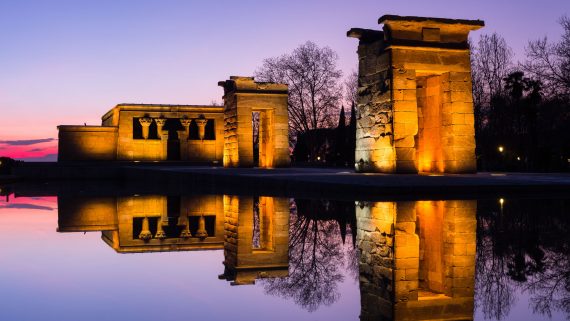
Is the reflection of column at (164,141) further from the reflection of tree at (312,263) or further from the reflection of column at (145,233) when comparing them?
the reflection of column at (145,233)

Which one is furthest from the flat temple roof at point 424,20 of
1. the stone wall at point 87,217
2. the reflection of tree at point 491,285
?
the reflection of tree at point 491,285

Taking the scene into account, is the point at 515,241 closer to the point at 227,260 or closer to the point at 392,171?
the point at 227,260

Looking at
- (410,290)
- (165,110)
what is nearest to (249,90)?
(165,110)

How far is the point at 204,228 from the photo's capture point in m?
8.53

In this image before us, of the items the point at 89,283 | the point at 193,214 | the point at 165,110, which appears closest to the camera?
the point at 89,283

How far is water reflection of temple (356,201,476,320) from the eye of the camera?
3.81 meters

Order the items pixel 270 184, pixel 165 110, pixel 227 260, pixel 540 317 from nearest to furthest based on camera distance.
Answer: pixel 540 317 → pixel 227 260 → pixel 270 184 → pixel 165 110

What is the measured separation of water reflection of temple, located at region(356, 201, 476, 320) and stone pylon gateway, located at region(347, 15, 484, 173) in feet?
28.8

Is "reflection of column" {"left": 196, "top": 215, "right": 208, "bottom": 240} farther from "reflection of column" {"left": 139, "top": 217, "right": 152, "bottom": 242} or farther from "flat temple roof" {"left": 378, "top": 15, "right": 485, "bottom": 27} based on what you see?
"flat temple roof" {"left": 378, "top": 15, "right": 485, "bottom": 27}

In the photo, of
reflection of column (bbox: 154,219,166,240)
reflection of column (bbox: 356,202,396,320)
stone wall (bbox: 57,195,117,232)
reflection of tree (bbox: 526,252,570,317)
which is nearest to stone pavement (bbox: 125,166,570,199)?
reflection of column (bbox: 356,202,396,320)

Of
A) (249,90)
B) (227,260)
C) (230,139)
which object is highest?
(249,90)

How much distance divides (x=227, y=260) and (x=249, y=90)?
81.0 feet

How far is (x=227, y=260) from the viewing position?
234 inches

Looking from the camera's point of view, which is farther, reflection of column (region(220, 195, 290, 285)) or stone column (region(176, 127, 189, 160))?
stone column (region(176, 127, 189, 160))
